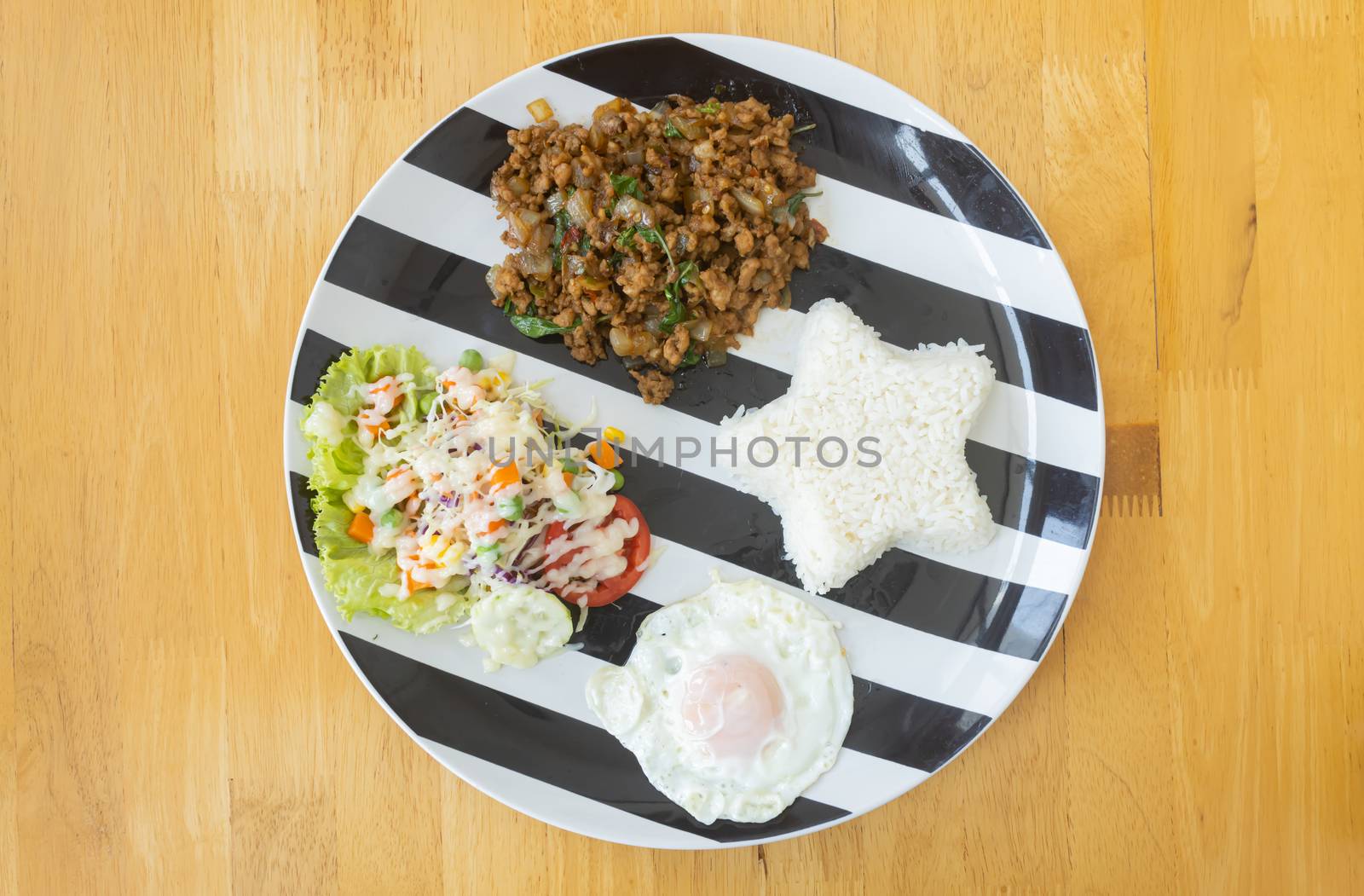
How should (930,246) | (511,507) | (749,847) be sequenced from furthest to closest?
(749,847), (930,246), (511,507)

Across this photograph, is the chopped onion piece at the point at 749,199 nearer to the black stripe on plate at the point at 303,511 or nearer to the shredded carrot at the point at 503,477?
the shredded carrot at the point at 503,477

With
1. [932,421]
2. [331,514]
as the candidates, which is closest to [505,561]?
[331,514]

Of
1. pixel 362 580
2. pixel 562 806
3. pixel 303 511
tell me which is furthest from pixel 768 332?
pixel 562 806

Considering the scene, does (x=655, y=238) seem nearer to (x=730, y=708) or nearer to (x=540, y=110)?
(x=540, y=110)

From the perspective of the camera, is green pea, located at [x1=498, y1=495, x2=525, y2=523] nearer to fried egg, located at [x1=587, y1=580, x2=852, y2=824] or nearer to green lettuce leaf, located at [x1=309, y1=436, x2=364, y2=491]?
green lettuce leaf, located at [x1=309, y1=436, x2=364, y2=491]

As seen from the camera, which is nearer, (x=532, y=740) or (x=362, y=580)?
(x=362, y=580)

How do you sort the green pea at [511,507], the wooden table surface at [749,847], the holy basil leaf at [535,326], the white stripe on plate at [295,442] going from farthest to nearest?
the wooden table surface at [749,847] → the holy basil leaf at [535,326] → the white stripe on plate at [295,442] → the green pea at [511,507]

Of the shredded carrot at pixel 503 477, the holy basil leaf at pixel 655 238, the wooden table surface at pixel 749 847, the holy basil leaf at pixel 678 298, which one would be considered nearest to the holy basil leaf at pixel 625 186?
the holy basil leaf at pixel 655 238
